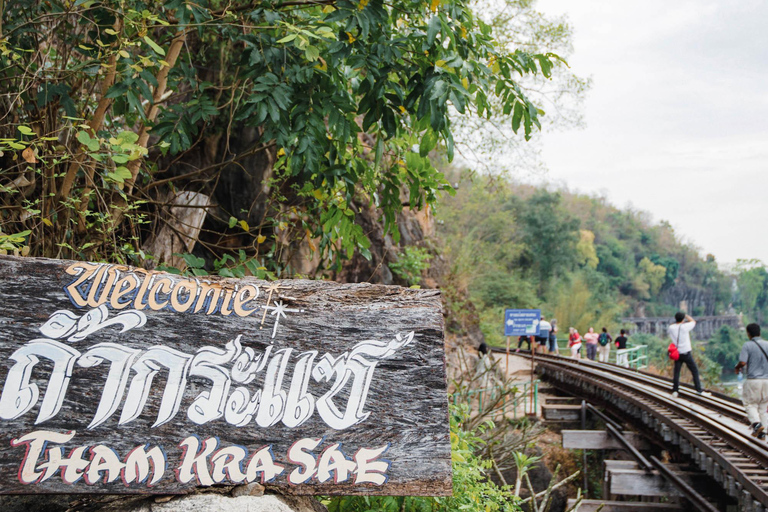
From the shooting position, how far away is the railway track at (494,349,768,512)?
6.52 m

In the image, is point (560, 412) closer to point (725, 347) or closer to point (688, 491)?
point (688, 491)

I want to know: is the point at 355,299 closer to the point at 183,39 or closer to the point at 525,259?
the point at 183,39

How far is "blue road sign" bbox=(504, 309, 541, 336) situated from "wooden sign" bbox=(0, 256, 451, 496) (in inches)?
441

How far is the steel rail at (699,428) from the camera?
646 cm

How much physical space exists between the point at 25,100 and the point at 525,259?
1602 inches

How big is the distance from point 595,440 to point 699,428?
218 cm

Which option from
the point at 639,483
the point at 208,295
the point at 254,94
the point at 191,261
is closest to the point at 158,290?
the point at 208,295

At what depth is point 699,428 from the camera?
8.59m

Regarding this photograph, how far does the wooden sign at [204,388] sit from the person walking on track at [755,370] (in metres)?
6.16

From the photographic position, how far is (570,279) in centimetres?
4197

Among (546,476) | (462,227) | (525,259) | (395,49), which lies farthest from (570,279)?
(395,49)

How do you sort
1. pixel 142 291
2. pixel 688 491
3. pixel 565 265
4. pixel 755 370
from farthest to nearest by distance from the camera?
1. pixel 565 265
2. pixel 688 491
3. pixel 755 370
4. pixel 142 291

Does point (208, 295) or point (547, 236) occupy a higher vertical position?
point (547, 236)

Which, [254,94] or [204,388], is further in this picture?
[254,94]
